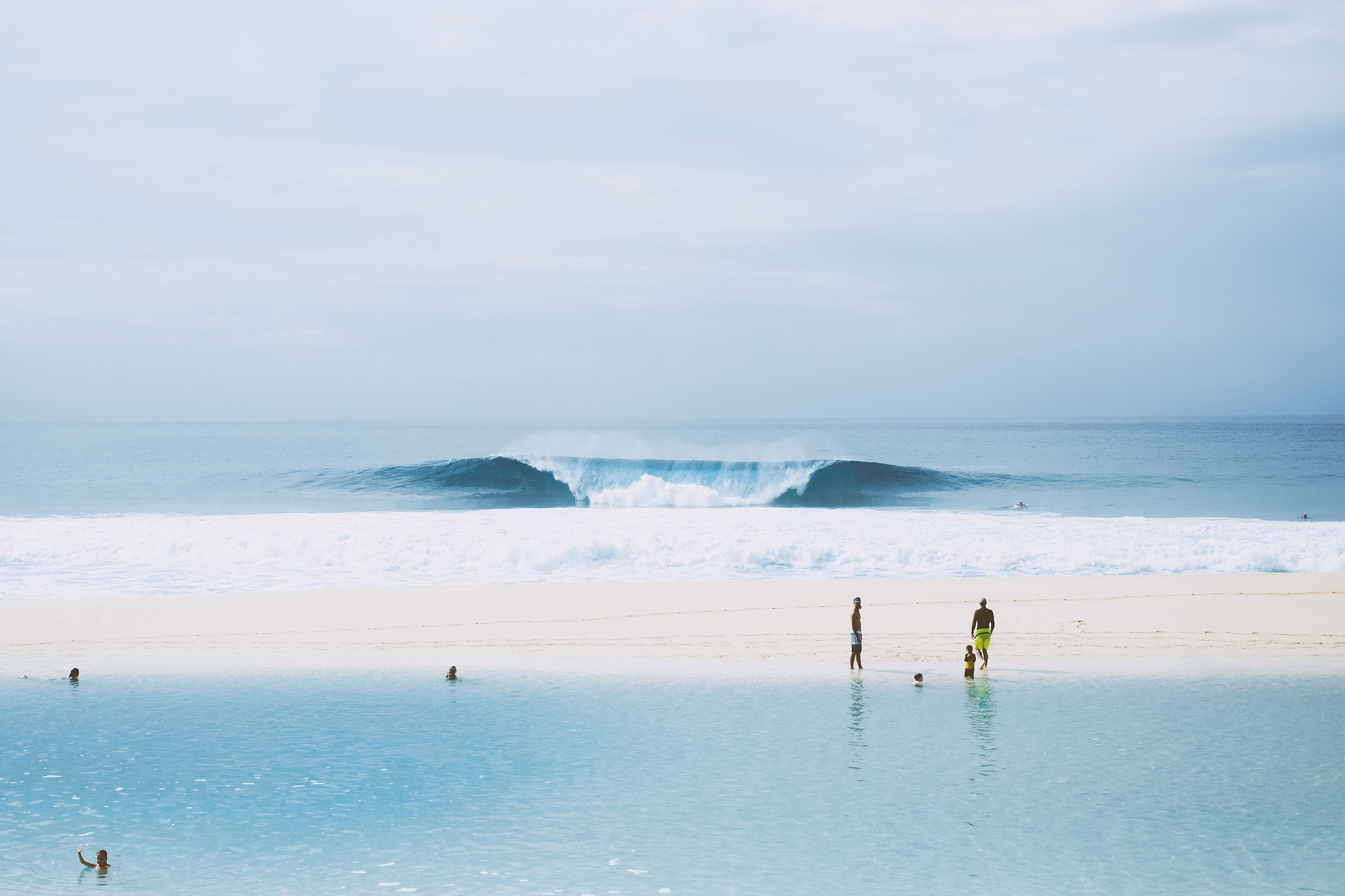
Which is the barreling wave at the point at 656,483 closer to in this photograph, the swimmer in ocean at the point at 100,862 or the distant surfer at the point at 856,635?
the distant surfer at the point at 856,635

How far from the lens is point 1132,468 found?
6025 centimetres

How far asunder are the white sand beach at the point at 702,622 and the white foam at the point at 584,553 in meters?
1.80

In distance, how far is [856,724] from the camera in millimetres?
10258

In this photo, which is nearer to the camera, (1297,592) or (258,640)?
(258,640)

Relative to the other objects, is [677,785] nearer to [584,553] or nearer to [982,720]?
[982,720]

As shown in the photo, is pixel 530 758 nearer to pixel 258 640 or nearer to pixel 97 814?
pixel 97 814

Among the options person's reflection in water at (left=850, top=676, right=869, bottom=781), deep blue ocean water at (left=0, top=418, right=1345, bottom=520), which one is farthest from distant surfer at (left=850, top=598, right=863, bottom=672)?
deep blue ocean water at (left=0, top=418, right=1345, bottom=520)

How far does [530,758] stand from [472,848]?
2.07 m

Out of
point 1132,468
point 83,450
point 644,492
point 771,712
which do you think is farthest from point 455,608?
point 83,450

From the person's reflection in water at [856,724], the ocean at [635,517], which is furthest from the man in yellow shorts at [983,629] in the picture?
the ocean at [635,517]

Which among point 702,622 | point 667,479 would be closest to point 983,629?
point 702,622

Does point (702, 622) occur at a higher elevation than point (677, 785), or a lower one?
higher

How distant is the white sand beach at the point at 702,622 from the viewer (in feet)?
45.3

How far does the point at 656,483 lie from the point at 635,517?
Result: 27.6 ft
